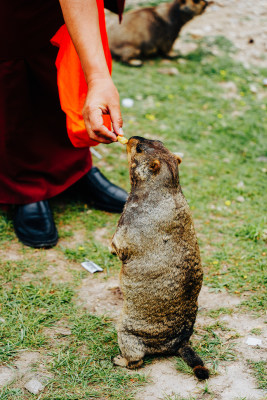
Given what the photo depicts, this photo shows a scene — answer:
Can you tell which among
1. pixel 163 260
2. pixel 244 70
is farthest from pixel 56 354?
pixel 244 70

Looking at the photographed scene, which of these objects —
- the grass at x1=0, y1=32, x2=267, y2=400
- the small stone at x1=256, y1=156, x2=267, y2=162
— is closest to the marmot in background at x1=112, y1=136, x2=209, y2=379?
the grass at x1=0, y1=32, x2=267, y2=400

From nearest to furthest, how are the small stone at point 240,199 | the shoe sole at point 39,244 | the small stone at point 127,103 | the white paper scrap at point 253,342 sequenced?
the white paper scrap at point 253,342 → the shoe sole at point 39,244 → the small stone at point 240,199 → the small stone at point 127,103

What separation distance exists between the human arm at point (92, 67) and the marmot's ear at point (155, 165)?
22cm

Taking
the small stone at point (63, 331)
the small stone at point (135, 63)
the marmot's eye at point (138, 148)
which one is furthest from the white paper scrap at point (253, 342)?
the small stone at point (135, 63)

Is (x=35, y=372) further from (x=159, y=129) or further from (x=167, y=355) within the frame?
(x=159, y=129)

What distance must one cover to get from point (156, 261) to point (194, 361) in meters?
0.56

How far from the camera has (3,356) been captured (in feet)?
7.48

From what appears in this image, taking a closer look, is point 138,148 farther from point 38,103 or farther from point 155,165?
point 38,103

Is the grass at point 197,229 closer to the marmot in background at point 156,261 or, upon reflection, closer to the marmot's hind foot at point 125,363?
the marmot's hind foot at point 125,363

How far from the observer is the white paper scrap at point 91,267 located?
3061 mm

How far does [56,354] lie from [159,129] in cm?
327

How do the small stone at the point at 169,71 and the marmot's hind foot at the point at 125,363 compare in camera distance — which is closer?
the marmot's hind foot at the point at 125,363

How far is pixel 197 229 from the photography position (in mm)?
3621

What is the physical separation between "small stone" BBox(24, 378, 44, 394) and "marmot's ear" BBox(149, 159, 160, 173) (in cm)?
120
